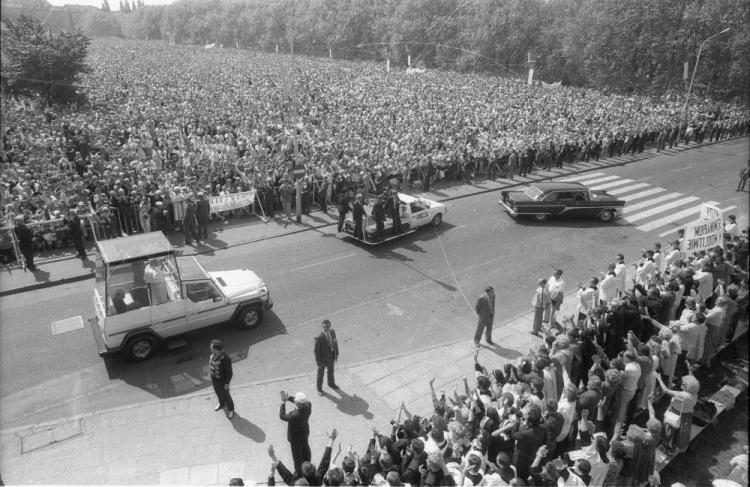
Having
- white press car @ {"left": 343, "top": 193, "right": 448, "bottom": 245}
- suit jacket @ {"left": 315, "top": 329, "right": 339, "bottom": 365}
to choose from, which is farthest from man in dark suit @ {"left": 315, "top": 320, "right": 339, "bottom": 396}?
white press car @ {"left": 343, "top": 193, "right": 448, "bottom": 245}

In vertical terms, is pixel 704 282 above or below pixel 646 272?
above

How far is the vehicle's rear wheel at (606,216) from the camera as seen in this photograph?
19984mm

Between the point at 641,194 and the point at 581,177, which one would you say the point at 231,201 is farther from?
the point at 641,194

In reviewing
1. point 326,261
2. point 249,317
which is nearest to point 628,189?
point 326,261

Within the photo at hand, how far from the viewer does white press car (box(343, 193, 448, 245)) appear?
16.7 meters

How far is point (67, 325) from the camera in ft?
38.4

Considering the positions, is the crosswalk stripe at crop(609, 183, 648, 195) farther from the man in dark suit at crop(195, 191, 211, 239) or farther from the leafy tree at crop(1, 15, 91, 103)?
the leafy tree at crop(1, 15, 91, 103)

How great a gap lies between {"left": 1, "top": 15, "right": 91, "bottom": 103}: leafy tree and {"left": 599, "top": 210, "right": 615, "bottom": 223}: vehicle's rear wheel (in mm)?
29141

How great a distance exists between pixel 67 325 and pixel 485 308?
952 centimetres

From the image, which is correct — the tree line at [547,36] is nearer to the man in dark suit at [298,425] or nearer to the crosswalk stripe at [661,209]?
the crosswalk stripe at [661,209]

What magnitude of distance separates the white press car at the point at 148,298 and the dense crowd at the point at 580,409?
4447 mm

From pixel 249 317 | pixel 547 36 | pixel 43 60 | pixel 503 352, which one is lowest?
pixel 503 352

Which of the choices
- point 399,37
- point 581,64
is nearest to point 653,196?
point 581,64

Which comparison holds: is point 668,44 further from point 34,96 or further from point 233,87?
point 34,96
